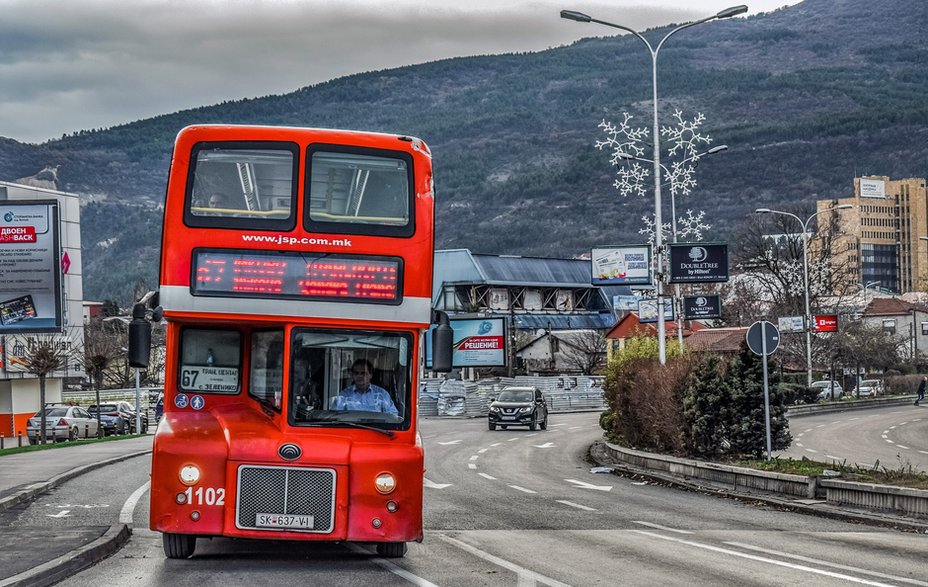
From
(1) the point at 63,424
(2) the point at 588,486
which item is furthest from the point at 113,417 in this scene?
(2) the point at 588,486

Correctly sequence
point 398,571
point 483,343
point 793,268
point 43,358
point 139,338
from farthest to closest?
point 793,268, point 483,343, point 43,358, point 139,338, point 398,571

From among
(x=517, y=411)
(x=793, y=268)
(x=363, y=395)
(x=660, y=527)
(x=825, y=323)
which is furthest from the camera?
(x=793, y=268)

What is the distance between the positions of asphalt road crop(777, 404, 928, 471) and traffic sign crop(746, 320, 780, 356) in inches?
99.5

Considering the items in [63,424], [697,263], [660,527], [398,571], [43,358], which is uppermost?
[697,263]

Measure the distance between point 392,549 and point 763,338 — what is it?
1217 cm

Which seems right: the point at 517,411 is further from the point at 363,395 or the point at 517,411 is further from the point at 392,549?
the point at 363,395

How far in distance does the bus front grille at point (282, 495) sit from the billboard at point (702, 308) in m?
32.8

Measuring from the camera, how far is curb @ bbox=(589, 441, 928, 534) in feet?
58.0

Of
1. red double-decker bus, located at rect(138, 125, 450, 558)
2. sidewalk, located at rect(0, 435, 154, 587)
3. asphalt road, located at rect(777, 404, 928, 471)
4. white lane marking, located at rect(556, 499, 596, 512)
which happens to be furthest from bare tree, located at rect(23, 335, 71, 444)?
red double-decker bus, located at rect(138, 125, 450, 558)

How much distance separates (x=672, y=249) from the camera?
35.6m

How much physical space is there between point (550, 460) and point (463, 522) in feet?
52.7

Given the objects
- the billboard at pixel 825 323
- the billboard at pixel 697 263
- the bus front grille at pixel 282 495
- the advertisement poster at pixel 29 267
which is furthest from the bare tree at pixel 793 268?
the bus front grille at pixel 282 495

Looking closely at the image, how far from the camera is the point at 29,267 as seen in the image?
3547 centimetres

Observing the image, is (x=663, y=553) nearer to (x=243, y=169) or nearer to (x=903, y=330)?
(x=243, y=169)
